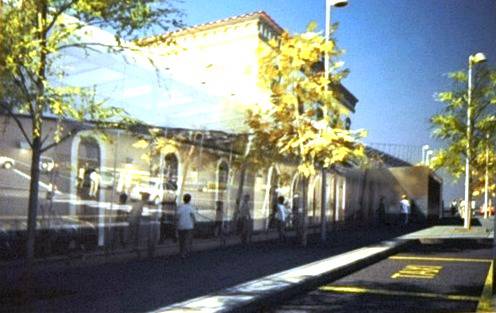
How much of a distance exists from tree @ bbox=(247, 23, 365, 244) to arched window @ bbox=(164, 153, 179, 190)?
2.63 metres

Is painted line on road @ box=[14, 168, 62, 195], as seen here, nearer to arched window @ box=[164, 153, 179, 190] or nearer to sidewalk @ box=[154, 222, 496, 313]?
arched window @ box=[164, 153, 179, 190]

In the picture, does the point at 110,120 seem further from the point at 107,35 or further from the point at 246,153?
the point at 246,153

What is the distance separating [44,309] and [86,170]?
6140 millimetres

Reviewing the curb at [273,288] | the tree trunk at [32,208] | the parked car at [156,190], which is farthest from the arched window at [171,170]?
the tree trunk at [32,208]

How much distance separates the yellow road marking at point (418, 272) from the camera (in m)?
11.1

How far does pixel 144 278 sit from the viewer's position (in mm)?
9453

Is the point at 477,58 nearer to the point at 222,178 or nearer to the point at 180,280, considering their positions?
the point at 222,178

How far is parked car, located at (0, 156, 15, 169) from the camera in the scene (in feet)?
33.5

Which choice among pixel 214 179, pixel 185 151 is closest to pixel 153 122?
pixel 185 151

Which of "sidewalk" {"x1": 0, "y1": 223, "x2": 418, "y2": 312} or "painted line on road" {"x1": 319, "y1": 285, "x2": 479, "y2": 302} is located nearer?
"sidewalk" {"x1": 0, "y1": 223, "x2": 418, "y2": 312}

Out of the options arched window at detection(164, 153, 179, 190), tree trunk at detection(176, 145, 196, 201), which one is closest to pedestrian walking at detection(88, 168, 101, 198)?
arched window at detection(164, 153, 179, 190)

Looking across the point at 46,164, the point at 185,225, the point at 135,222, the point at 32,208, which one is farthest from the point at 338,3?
the point at 32,208

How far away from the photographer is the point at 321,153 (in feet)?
52.1

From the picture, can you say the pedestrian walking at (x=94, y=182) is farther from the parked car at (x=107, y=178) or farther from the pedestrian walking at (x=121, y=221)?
the pedestrian walking at (x=121, y=221)
